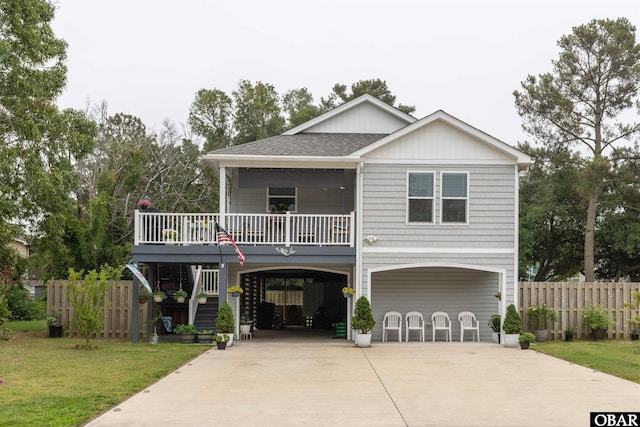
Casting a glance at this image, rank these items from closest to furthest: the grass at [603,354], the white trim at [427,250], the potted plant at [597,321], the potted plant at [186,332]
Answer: the grass at [603,354], the potted plant at [186,332], the white trim at [427,250], the potted plant at [597,321]

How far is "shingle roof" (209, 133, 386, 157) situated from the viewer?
66.4 ft

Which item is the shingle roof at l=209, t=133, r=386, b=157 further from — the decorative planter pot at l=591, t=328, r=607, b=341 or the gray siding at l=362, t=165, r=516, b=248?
the decorative planter pot at l=591, t=328, r=607, b=341

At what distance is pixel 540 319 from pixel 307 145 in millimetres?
8007

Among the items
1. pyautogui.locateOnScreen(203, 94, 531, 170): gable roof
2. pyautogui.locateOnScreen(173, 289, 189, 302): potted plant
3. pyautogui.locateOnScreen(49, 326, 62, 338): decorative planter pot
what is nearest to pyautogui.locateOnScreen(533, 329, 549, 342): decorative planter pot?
pyautogui.locateOnScreen(203, 94, 531, 170): gable roof

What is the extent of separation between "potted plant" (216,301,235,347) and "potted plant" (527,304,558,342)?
26.6ft

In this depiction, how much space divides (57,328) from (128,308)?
2014mm

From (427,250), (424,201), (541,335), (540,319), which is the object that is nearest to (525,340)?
(541,335)

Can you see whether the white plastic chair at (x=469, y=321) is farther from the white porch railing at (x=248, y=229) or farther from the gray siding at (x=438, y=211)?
the white porch railing at (x=248, y=229)

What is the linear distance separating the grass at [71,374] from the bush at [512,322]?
293 inches

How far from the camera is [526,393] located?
432 inches

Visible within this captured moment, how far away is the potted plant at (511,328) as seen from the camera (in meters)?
18.9

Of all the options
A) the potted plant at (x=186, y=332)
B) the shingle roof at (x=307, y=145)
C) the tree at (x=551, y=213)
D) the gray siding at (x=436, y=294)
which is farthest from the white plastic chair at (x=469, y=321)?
the tree at (x=551, y=213)

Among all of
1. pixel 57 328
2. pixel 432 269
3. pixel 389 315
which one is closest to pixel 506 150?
pixel 432 269

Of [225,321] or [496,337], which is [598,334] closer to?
[496,337]
